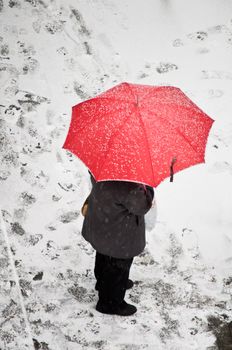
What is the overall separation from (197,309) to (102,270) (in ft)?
2.96

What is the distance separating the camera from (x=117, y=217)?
9.94 ft

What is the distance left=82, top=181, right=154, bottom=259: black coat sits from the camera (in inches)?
113

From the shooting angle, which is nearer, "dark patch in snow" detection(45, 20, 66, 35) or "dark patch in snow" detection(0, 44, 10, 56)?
"dark patch in snow" detection(0, 44, 10, 56)

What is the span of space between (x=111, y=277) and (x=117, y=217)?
0.66 metres

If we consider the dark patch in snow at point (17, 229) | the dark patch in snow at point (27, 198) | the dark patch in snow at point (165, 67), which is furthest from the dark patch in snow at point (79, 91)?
the dark patch in snow at point (17, 229)

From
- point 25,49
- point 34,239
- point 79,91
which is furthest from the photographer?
point 25,49

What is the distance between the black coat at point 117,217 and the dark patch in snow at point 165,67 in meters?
3.04

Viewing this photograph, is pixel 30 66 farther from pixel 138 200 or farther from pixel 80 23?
pixel 138 200

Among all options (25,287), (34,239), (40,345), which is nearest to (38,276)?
(25,287)

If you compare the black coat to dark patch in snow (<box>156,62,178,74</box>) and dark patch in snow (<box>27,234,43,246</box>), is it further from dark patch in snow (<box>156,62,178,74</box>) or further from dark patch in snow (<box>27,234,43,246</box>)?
dark patch in snow (<box>156,62,178,74</box>)

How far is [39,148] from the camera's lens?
4918 millimetres

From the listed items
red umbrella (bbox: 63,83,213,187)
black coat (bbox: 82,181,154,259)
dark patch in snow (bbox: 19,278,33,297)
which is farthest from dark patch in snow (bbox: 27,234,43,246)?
red umbrella (bbox: 63,83,213,187)

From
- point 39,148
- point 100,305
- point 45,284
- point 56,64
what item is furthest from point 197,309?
point 56,64

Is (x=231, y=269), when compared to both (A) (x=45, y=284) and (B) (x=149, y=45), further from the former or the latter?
(B) (x=149, y=45)
